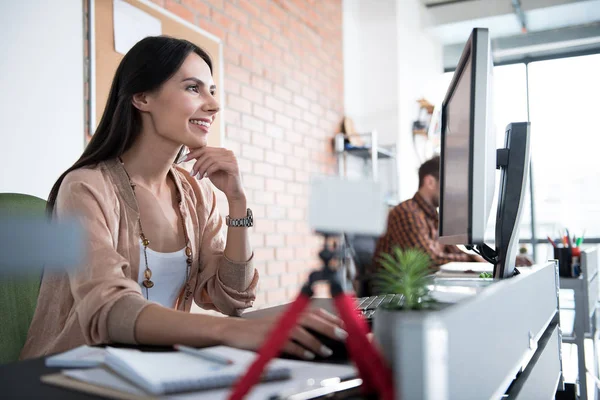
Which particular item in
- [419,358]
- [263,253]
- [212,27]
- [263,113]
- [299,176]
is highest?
[212,27]

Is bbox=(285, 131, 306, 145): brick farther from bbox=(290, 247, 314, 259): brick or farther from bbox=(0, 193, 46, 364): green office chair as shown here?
bbox=(0, 193, 46, 364): green office chair

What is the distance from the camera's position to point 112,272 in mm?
928

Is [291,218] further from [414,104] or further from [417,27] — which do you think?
[417,27]

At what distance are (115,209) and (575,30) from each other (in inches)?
221

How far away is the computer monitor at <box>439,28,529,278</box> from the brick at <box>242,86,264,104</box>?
1932 mm

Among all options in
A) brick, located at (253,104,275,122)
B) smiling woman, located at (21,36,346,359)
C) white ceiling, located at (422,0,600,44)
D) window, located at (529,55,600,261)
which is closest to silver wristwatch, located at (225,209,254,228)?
smiling woman, located at (21,36,346,359)

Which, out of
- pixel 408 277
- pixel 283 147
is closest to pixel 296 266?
pixel 283 147

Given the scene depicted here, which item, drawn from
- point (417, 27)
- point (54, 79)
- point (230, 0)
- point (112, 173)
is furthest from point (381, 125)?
point (112, 173)

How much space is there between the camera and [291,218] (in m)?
3.47

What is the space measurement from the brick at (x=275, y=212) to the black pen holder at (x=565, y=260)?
163 centimetres

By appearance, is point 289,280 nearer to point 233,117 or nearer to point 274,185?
point 274,185

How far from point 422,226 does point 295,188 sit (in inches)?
36.2

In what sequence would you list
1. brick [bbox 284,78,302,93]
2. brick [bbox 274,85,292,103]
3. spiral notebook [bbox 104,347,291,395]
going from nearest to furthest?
spiral notebook [bbox 104,347,291,395], brick [bbox 274,85,292,103], brick [bbox 284,78,302,93]

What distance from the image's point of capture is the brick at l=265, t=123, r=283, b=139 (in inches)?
128
